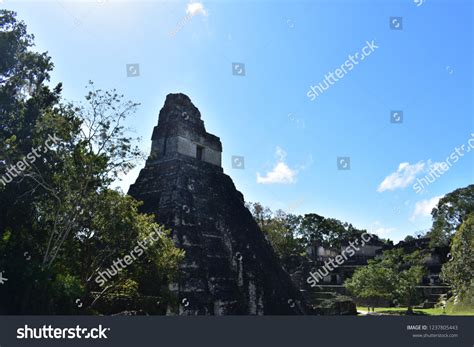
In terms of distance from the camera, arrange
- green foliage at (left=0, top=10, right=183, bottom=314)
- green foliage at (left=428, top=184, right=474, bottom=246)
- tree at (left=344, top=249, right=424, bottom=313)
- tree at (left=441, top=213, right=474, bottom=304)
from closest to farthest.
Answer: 1. green foliage at (left=0, top=10, right=183, bottom=314)
2. tree at (left=441, top=213, right=474, bottom=304)
3. tree at (left=344, top=249, right=424, bottom=313)
4. green foliage at (left=428, top=184, right=474, bottom=246)

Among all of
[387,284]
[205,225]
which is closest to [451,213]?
[387,284]

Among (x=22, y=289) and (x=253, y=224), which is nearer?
(x=22, y=289)

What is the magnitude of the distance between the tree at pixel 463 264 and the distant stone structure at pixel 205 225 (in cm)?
878

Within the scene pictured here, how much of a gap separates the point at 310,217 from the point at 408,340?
1843 inches

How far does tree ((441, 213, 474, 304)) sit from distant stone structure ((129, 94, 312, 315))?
8782 millimetres

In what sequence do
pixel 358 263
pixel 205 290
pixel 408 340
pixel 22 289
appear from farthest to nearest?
pixel 358 263 → pixel 205 290 → pixel 22 289 → pixel 408 340

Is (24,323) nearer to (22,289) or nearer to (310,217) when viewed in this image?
(22,289)

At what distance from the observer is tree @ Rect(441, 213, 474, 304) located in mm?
18691

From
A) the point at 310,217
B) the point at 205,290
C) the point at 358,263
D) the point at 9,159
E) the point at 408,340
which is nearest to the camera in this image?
the point at 408,340

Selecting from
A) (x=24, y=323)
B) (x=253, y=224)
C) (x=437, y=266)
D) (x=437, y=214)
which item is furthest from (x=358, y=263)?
(x=24, y=323)

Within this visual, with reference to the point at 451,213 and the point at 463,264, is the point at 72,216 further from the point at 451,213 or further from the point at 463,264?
the point at 451,213

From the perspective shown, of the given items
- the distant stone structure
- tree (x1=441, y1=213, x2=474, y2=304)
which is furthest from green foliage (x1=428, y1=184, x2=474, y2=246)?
the distant stone structure

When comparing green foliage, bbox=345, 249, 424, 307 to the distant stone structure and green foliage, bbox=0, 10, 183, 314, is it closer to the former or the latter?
the distant stone structure

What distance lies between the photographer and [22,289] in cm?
867
